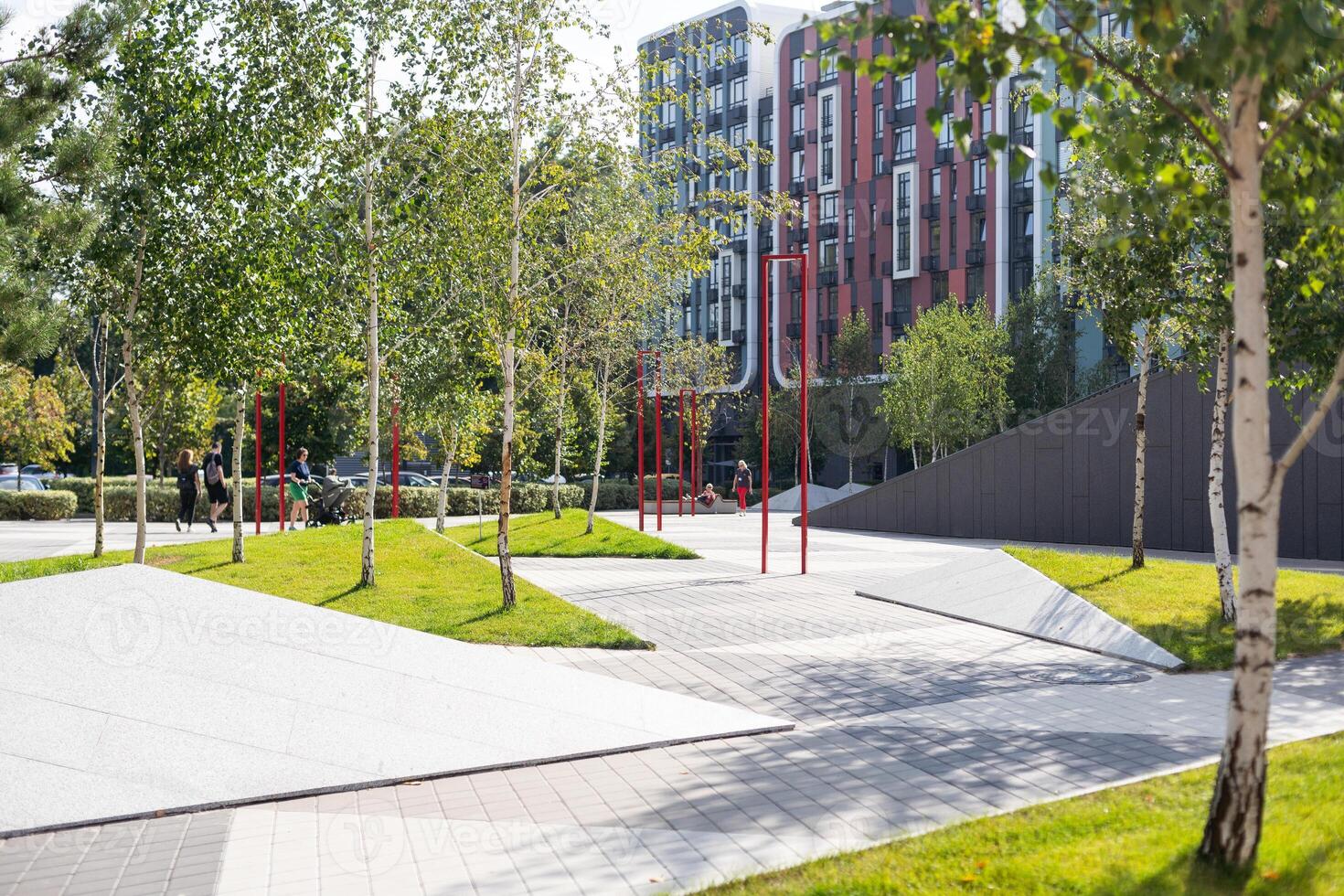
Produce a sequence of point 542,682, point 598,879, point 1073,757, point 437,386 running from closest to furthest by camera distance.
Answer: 1. point 598,879
2. point 1073,757
3. point 542,682
4. point 437,386

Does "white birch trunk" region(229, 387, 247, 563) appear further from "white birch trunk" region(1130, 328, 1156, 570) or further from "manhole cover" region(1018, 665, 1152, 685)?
"white birch trunk" region(1130, 328, 1156, 570)

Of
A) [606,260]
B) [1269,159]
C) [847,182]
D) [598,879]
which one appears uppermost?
[847,182]

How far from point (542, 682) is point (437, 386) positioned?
13572 millimetres

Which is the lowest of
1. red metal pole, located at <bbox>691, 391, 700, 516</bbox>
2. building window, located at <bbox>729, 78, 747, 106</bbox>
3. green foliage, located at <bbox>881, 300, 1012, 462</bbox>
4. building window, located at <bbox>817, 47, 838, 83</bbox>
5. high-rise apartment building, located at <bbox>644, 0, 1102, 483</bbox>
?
red metal pole, located at <bbox>691, 391, 700, 516</bbox>

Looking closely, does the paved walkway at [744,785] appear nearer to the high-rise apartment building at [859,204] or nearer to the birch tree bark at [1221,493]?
the birch tree bark at [1221,493]

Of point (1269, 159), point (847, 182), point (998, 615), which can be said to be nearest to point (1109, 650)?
point (998, 615)

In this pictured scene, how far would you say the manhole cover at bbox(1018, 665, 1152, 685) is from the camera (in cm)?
905

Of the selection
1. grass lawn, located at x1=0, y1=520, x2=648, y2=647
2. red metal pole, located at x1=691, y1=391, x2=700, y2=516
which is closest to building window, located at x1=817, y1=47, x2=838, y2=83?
grass lawn, located at x1=0, y1=520, x2=648, y2=647

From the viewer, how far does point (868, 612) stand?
12.9 m

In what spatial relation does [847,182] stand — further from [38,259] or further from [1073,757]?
[1073,757]

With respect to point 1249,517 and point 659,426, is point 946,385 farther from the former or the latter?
point 1249,517

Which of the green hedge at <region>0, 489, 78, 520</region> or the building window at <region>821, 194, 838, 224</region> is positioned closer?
the green hedge at <region>0, 489, 78, 520</region>

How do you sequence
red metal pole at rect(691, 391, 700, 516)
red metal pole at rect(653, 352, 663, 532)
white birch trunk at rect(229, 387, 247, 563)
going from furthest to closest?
red metal pole at rect(691, 391, 700, 516) → red metal pole at rect(653, 352, 663, 532) → white birch trunk at rect(229, 387, 247, 563)

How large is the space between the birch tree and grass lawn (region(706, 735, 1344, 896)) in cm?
20
